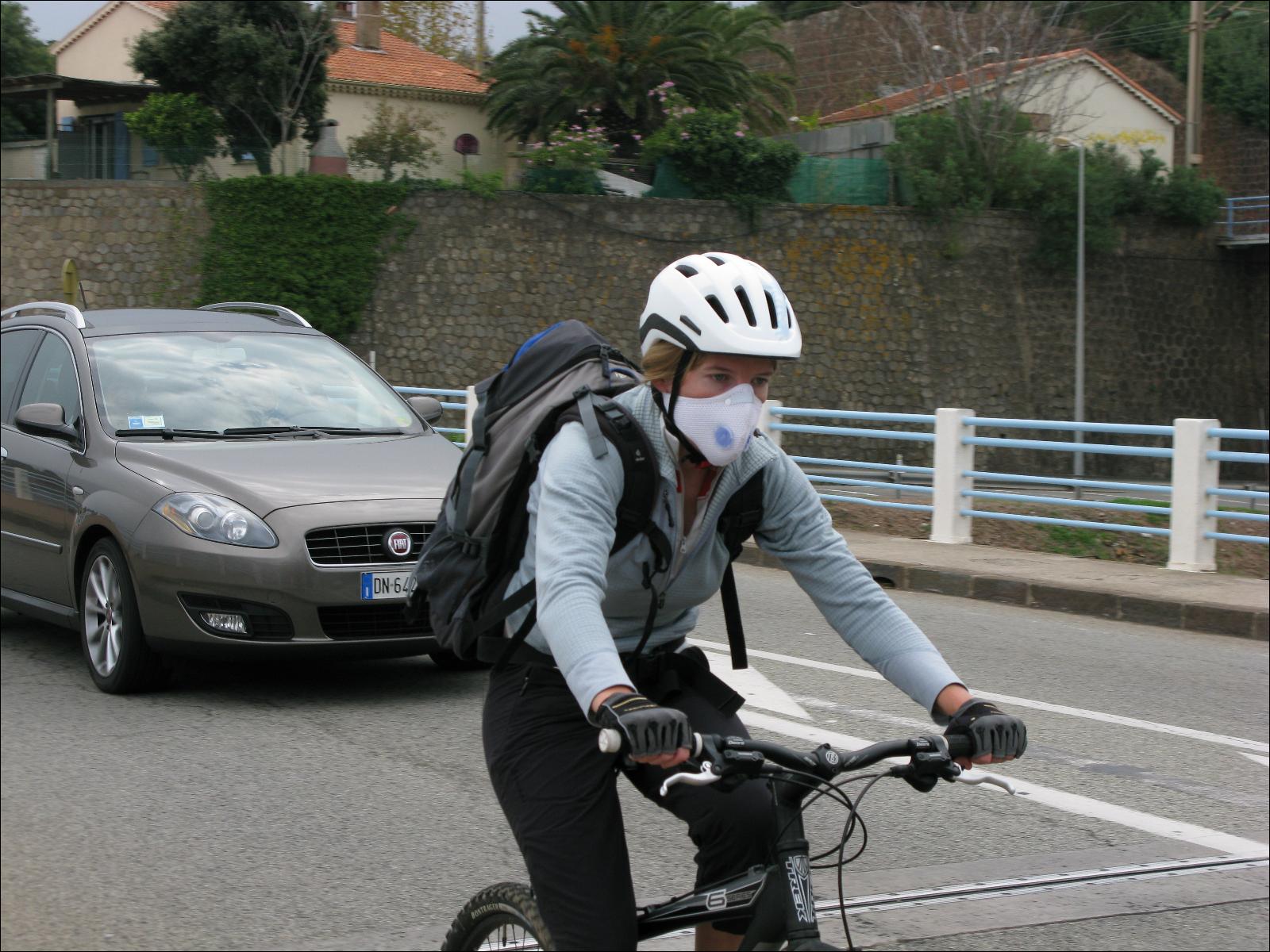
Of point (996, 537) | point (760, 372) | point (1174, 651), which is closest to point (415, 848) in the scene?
point (760, 372)

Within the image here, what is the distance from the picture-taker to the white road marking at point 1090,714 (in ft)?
23.8

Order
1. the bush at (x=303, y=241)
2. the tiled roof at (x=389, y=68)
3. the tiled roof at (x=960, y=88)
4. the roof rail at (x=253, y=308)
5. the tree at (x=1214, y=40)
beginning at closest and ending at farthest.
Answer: the roof rail at (x=253, y=308) < the bush at (x=303, y=241) < the tiled roof at (x=960, y=88) < the tiled roof at (x=389, y=68) < the tree at (x=1214, y=40)

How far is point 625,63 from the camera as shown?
38812 mm

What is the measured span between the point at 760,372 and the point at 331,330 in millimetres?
32506

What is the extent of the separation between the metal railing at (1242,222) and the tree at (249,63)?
936 inches

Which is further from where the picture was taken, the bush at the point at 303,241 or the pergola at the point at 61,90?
the pergola at the point at 61,90

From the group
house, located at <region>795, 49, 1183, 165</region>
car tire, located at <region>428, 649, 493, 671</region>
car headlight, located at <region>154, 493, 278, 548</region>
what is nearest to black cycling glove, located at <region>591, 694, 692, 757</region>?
car headlight, located at <region>154, 493, 278, 548</region>

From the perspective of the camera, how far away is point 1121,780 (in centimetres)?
641

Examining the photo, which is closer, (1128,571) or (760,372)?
(760,372)

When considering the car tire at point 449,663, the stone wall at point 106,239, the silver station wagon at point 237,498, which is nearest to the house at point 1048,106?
the stone wall at point 106,239

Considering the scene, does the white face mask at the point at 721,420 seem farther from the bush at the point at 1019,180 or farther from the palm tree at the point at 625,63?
the bush at the point at 1019,180

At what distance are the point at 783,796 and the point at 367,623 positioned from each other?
4.76 meters

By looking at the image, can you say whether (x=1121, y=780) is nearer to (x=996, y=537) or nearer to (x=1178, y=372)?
(x=996, y=537)

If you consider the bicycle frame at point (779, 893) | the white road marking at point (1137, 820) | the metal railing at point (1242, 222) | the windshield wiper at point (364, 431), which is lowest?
the white road marking at point (1137, 820)
